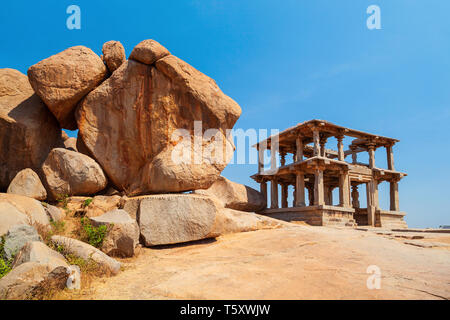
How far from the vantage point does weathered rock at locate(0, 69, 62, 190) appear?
751cm

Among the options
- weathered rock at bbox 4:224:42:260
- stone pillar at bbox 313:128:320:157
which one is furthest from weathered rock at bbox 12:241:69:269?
stone pillar at bbox 313:128:320:157

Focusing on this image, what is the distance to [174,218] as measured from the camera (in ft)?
21.6

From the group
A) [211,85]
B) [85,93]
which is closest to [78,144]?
[85,93]

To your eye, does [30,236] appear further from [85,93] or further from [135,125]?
[85,93]

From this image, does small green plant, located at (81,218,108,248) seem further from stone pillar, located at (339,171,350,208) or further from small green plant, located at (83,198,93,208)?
stone pillar, located at (339,171,350,208)

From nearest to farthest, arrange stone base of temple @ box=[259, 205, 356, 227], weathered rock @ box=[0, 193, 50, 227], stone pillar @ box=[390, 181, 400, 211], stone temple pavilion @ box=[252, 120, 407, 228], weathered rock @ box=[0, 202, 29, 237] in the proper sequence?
weathered rock @ box=[0, 202, 29, 237] < weathered rock @ box=[0, 193, 50, 227] < stone base of temple @ box=[259, 205, 356, 227] < stone temple pavilion @ box=[252, 120, 407, 228] < stone pillar @ box=[390, 181, 400, 211]

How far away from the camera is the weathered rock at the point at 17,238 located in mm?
4031

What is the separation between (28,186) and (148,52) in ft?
13.9

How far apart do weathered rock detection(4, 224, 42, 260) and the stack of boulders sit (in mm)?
2245

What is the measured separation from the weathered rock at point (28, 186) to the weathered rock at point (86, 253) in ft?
8.65

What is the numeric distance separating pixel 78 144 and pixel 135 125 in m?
1.81

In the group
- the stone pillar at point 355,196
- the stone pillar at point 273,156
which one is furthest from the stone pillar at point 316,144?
the stone pillar at point 355,196

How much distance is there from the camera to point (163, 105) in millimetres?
7570

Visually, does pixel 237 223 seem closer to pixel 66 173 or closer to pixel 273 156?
pixel 66 173
